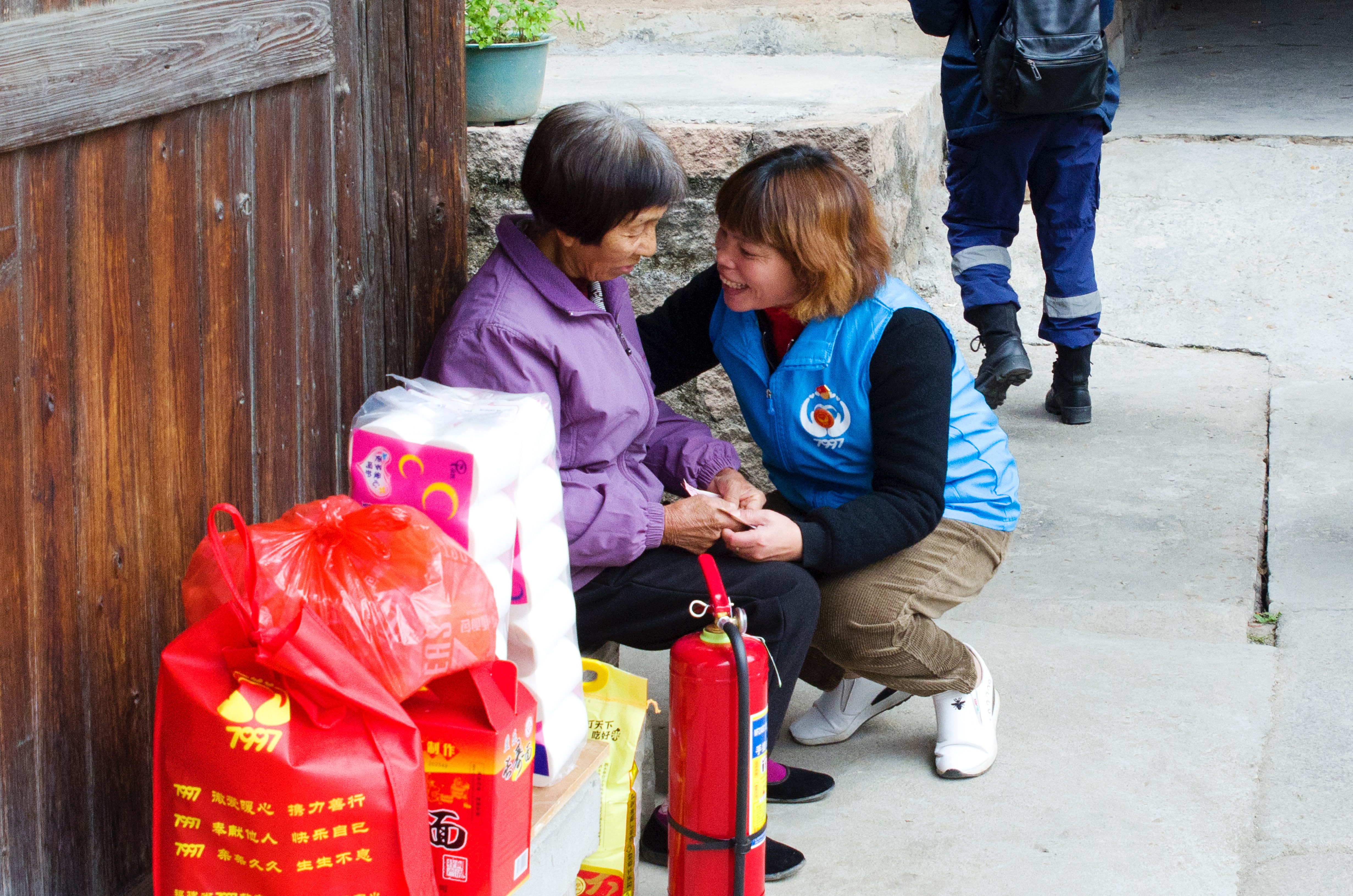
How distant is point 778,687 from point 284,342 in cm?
98

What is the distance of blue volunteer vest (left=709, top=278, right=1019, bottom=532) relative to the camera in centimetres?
246

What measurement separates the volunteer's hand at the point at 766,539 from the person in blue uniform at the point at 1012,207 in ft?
6.89

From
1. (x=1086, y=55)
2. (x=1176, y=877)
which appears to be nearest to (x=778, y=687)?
(x=1176, y=877)

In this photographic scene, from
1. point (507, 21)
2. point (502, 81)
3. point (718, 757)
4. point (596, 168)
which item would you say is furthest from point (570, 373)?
point (507, 21)

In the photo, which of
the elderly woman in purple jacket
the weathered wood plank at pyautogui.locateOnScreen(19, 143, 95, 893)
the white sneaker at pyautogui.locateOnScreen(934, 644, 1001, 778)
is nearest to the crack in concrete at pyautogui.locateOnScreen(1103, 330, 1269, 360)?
the white sneaker at pyautogui.locateOnScreen(934, 644, 1001, 778)

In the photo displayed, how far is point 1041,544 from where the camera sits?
367cm

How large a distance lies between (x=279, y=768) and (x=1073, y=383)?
3.53 m

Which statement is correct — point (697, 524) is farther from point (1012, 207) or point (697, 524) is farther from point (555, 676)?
point (1012, 207)

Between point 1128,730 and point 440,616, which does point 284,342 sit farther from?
point 1128,730

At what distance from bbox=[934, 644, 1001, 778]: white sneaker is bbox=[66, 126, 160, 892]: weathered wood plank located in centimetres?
149

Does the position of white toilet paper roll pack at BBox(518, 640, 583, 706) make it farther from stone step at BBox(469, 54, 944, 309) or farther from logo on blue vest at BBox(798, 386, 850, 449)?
stone step at BBox(469, 54, 944, 309)

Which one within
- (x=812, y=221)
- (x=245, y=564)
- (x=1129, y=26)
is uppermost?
(x=1129, y=26)

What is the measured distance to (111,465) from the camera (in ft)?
5.64

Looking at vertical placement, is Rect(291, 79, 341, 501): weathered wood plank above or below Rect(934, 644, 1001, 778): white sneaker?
above
